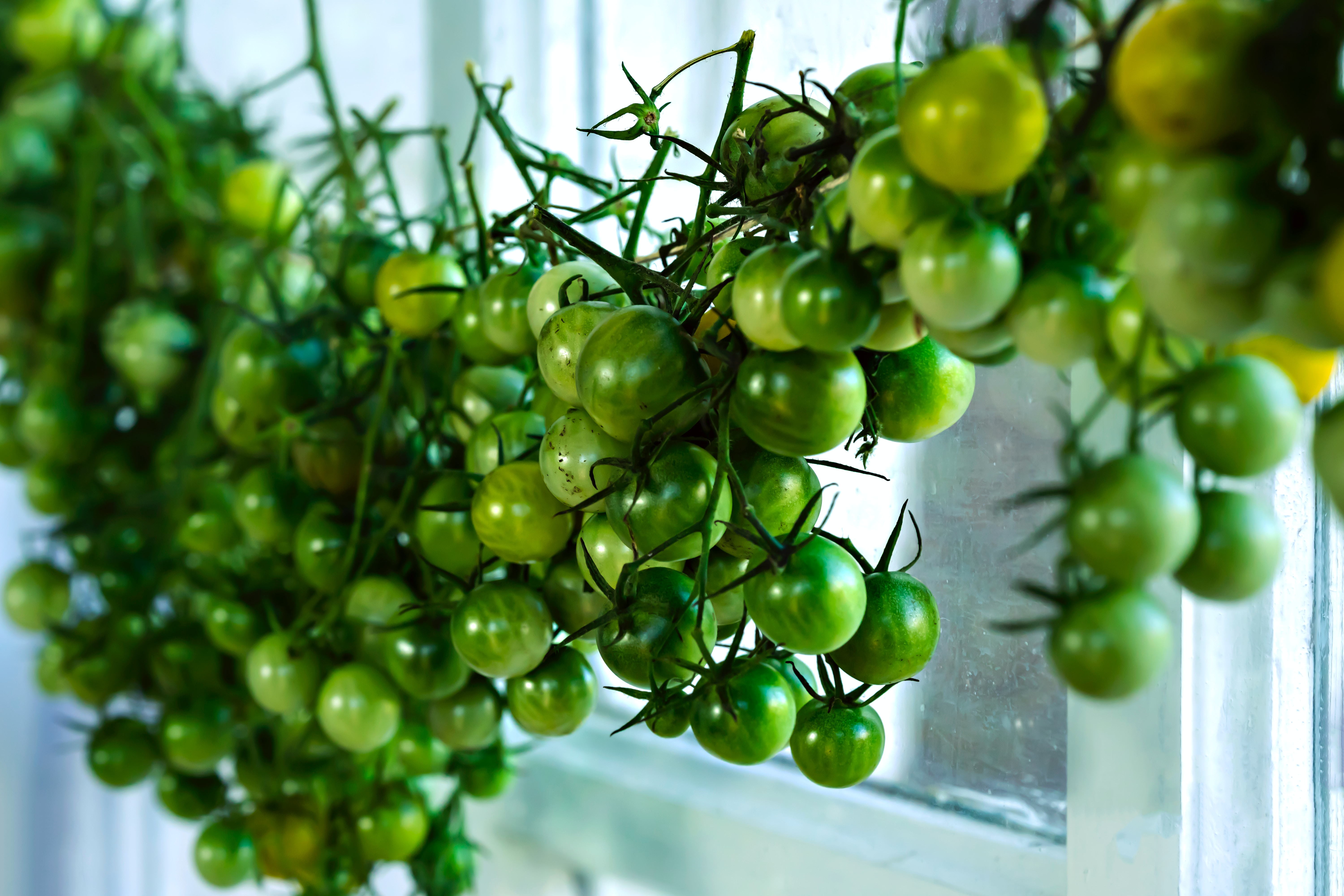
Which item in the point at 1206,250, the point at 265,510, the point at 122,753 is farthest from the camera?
the point at 122,753

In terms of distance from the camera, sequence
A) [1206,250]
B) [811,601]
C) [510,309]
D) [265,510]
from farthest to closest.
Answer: [265,510] → [510,309] → [811,601] → [1206,250]

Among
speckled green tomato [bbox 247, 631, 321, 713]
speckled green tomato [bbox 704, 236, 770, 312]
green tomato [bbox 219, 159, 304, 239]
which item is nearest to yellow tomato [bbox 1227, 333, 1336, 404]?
speckled green tomato [bbox 704, 236, 770, 312]

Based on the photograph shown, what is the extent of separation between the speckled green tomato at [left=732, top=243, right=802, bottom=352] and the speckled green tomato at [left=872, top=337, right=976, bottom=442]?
0.06 m

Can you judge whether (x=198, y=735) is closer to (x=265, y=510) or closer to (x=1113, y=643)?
(x=265, y=510)

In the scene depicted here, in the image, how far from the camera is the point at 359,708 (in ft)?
1.44

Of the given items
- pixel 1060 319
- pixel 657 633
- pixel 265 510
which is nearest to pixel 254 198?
pixel 265 510

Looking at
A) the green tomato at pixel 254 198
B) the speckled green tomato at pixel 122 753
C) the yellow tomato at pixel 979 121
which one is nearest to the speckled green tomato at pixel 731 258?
the yellow tomato at pixel 979 121

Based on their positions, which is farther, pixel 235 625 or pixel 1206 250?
pixel 235 625

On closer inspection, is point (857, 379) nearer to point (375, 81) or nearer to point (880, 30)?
point (880, 30)

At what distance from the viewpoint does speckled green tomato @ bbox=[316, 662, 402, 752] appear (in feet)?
1.44

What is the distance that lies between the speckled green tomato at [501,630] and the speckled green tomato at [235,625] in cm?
21

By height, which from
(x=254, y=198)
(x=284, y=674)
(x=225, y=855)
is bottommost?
(x=225, y=855)

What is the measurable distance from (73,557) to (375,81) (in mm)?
406

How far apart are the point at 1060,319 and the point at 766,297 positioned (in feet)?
0.24
